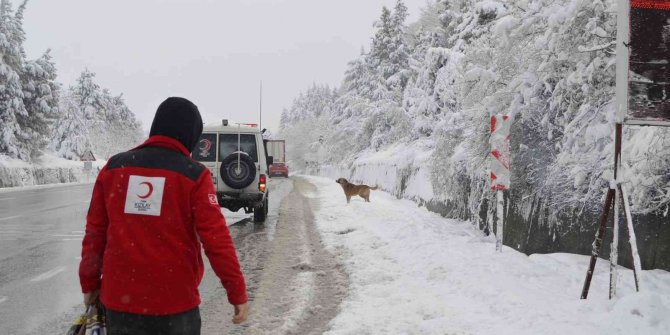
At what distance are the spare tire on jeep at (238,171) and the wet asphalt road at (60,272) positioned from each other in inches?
43.4

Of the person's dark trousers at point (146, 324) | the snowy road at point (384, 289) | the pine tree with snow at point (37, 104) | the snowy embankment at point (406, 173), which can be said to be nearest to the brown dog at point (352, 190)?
the snowy embankment at point (406, 173)

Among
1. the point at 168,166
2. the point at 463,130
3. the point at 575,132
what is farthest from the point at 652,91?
the point at 463,130

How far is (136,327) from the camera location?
2.39 m

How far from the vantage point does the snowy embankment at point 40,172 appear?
94.0 feet

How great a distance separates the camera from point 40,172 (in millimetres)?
33500

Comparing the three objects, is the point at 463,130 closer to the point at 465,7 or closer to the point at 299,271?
the point at 299,271

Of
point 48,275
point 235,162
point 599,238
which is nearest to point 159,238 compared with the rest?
Answer: point 599,238

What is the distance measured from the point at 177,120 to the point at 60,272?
5486 millimetres

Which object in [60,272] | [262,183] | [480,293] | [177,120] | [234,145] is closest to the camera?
[177,120]

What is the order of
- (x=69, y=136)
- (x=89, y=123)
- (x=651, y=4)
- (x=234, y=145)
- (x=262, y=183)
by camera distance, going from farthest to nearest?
1. (x=89, y=123)
2. (x=69, y=136)
3. (x=234, y=145)
4. (x=262, y=183)
5. (x=651, y=4)

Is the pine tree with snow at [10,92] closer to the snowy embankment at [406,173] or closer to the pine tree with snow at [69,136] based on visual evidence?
the pine tree with snow at [69,136]

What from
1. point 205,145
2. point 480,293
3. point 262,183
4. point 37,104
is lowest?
point 480,293

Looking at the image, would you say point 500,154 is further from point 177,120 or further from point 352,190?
point 352,190

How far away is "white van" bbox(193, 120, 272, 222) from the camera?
37.6ft
